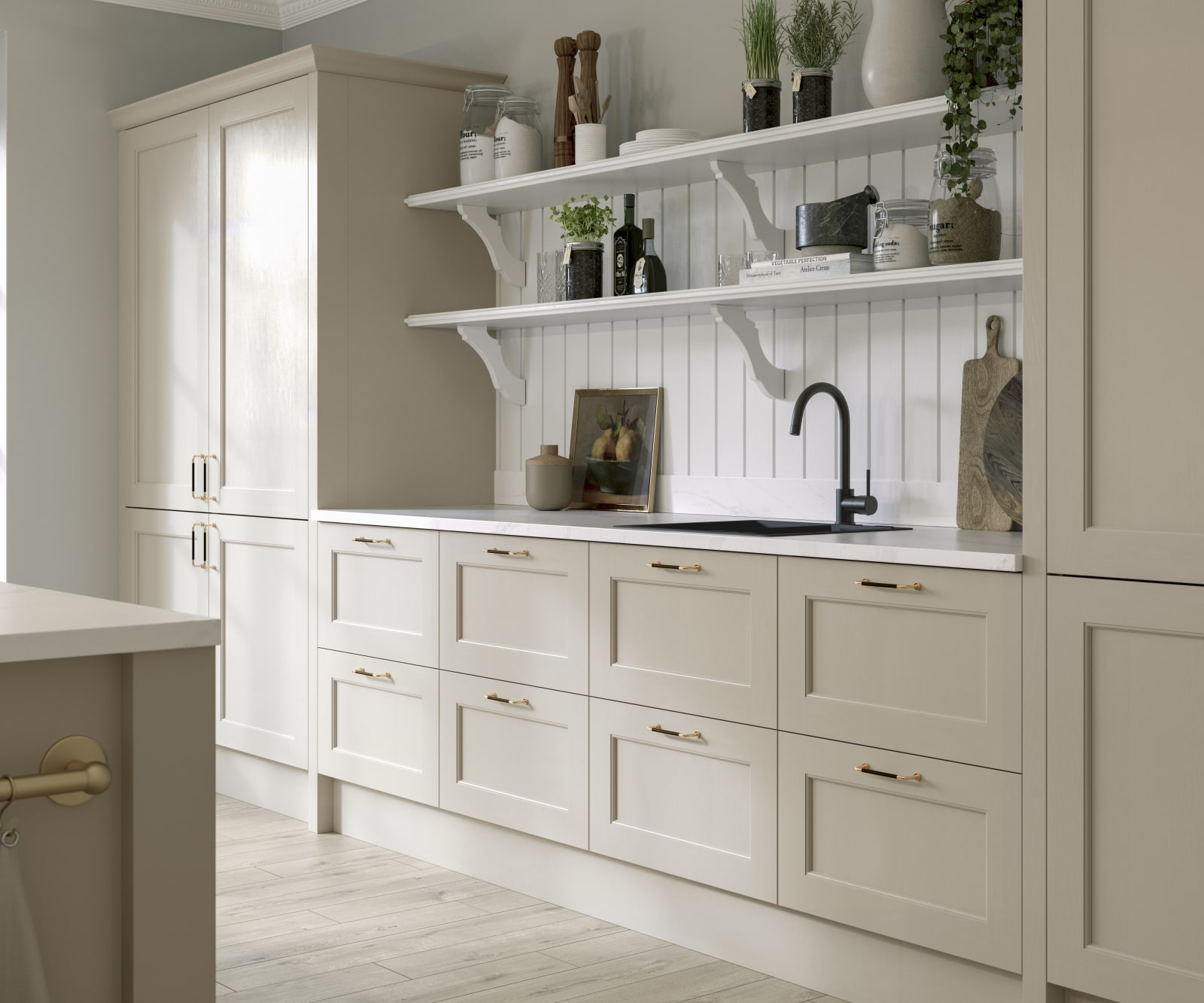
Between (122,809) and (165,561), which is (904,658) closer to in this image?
(122,809)

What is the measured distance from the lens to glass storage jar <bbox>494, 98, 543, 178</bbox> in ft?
12.6

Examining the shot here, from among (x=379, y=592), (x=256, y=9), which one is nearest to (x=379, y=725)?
(x=379, y=592)

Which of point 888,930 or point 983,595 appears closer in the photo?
point 983,595

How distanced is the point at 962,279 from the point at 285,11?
3.28 m

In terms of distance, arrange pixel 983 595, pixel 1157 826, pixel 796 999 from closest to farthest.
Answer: pixel 1157 826, pixel 983 595, pixel 796 999

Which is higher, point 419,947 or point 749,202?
point 749,202

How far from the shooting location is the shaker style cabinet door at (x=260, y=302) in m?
3.95

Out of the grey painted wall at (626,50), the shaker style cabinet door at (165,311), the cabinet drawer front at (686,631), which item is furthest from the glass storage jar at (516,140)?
the cabinet drawer front at (686,631)

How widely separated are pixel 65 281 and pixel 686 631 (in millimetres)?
2836

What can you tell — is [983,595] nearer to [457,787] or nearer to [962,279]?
[962,279]

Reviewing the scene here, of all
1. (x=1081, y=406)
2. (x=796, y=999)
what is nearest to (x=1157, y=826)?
(x=1081, y=406)

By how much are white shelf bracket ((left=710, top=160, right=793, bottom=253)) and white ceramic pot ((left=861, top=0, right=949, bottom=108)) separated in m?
0.46

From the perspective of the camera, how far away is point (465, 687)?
348 centimetres

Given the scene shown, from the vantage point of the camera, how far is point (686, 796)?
2.92 metres
